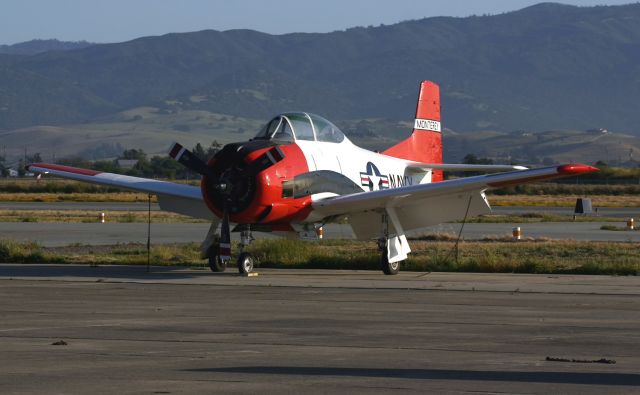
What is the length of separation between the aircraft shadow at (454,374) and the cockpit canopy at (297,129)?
1184 cm

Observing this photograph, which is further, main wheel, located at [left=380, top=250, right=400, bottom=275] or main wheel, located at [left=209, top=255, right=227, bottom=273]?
main wheel, located at [left=209, top=255, right=227, bottom=273]

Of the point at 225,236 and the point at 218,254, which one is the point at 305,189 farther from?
the point at 218,254

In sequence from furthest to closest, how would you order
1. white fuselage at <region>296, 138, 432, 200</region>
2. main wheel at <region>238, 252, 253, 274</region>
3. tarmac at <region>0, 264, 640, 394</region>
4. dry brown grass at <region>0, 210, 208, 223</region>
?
1. dry brown grass at <region>0, 210, 208, 223</region>
2. white fuselage at <region>296, 138, 432, 200</region>
3. main wheel at <region>238, 252, 253, 274</region>
4. tarmac at <region>0, 264, 640, 394</region>

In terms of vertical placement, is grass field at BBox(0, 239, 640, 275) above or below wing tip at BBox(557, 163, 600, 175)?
below

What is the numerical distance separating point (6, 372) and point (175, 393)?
180 cm

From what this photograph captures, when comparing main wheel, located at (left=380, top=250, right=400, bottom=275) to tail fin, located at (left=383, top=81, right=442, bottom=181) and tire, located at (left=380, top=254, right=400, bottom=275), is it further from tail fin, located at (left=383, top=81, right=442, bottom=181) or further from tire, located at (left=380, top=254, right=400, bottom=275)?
tail fin, located at (left=383, top=81, right=442, bottom=181)

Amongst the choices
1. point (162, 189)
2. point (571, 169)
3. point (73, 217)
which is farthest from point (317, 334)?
point (73, 217)

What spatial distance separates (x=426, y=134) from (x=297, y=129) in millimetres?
6764

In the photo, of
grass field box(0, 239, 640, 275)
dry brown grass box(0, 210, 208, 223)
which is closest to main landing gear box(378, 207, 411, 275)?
grass field box(0, 239, 640, 275)

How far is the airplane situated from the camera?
21000 mm

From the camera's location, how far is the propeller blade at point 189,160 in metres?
21.1

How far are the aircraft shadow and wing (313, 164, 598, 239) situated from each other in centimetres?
1069

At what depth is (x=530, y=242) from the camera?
100ft

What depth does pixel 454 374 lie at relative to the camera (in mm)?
10133
